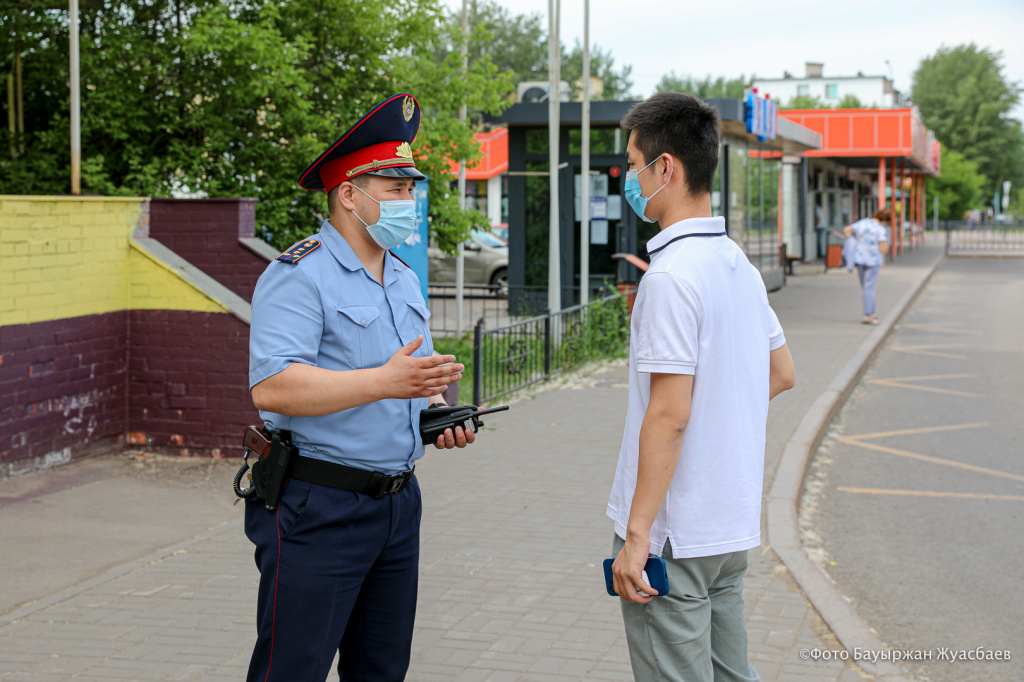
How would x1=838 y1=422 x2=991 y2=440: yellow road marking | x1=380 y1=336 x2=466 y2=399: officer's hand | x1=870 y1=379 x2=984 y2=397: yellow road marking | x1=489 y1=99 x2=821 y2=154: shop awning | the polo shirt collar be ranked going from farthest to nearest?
1. x1=489 y1=99 x2=821 y2=154: shop awning
2. x1=870 y1=379 x2=984 y2=397: yellow road marking
3. x1=838 y1=422 x2=991 y2=440: yellow road marking
4. the polo shirt collar
5. x1=380 y1=336 x2=466 y2=399: officer's hand

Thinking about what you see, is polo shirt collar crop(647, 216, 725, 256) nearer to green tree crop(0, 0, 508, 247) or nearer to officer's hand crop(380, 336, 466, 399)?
officer's hand crop(380, 336, 466, 399)

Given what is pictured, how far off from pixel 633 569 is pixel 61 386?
217 inches

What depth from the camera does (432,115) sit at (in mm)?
11148

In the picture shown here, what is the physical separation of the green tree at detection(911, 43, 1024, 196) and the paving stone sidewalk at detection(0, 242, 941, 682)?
Answer: 9620cm

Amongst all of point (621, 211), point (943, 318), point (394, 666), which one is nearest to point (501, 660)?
point (394, 666)

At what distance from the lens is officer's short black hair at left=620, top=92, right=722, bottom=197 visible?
2648mm

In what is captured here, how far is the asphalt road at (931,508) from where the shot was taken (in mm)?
4824

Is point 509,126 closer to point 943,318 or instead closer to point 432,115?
point 432,115

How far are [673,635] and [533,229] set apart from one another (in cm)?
1619

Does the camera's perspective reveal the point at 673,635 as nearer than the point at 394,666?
Yes

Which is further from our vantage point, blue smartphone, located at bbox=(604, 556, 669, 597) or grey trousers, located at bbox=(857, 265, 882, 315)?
grey trousers, located at bbox=(857, 265, 882, 315)

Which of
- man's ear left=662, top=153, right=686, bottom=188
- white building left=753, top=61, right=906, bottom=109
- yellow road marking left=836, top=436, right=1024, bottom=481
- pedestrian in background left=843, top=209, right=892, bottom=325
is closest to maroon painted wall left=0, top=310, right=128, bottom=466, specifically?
man's ear left=662, top=153, right=686, bottom=188

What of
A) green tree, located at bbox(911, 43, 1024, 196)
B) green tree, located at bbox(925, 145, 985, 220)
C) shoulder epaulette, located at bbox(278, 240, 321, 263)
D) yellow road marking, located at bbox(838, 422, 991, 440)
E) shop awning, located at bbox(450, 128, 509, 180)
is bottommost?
yellow road marking, located at bbox(838, 422, 991, 440)

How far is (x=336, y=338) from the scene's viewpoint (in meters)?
2.68
